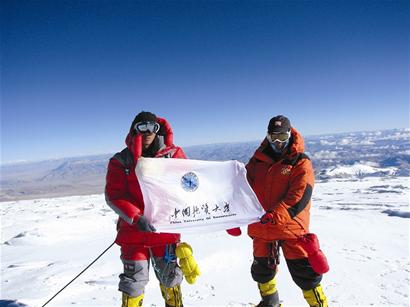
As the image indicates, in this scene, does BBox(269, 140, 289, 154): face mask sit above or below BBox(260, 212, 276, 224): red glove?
above

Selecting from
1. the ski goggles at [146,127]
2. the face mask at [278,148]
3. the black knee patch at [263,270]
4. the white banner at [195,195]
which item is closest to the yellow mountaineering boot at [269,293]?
the black knee patch at [263,270]

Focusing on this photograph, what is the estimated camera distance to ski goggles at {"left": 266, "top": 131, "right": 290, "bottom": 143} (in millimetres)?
3492

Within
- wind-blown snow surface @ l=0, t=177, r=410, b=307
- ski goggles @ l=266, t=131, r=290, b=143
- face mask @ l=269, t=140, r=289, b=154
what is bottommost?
wind-blown snow surface @ l=0, t=177, r=410, b=307

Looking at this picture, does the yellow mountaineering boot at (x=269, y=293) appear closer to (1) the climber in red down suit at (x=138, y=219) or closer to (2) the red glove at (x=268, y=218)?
(2) the red glove at (x=268, y=218)

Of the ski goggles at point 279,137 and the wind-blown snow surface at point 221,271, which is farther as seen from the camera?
the wind-blown snow surface at point 221,271

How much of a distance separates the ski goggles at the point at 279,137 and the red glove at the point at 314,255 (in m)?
1.22

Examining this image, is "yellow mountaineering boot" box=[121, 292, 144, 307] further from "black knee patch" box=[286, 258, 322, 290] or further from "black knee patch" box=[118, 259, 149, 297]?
"black knee patch" box=[286, 258, 322, 290]

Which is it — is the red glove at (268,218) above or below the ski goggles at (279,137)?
below

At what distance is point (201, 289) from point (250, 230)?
1993 millimetres

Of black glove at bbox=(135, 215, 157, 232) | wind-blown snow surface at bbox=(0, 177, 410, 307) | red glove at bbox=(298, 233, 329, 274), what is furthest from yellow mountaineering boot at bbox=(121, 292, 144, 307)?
red glove at bbox=(298, 233, 329, 274)

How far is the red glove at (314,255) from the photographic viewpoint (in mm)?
3219

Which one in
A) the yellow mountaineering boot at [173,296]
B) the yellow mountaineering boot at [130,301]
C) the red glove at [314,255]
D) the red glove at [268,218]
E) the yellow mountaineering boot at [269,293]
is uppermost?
the red glove at [268,218]

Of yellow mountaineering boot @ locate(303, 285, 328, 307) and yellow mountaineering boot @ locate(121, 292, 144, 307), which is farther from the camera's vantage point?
yellow mountaineering boot @ locate(303, 285, 328, 307)

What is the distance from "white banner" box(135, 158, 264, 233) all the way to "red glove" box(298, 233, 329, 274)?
0.61 metres
